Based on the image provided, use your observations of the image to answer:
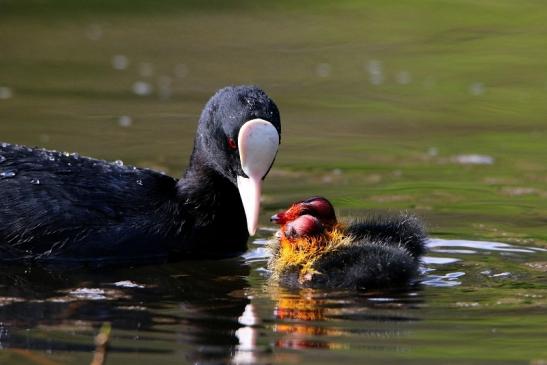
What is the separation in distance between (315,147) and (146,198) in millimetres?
2626

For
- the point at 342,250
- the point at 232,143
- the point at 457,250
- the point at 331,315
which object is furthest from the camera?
the point at 457,250

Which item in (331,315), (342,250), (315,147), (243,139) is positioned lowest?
(331,315)

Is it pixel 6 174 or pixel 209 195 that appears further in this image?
pixel 209 195

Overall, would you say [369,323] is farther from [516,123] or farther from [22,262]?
[516,123]

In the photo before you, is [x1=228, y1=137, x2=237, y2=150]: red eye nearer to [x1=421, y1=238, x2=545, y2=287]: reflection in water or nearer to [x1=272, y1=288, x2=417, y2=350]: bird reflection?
[x1=272, y1=288, x2=417, y2=350]: bird reflection

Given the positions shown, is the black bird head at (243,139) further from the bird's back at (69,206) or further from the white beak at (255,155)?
the bird's back at (69,206)

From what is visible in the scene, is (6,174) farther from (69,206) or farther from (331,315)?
(331,315)

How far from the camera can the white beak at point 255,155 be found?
6164 millimetres

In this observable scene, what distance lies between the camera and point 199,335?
16.7 ft

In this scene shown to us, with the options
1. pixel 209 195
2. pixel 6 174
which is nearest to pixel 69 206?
pixel 6 174

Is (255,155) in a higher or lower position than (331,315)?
higher

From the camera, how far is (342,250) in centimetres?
582

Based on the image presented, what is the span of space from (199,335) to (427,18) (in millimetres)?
9073

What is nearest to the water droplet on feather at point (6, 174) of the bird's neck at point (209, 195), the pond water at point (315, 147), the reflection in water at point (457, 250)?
the pond water at point (315, 147)
